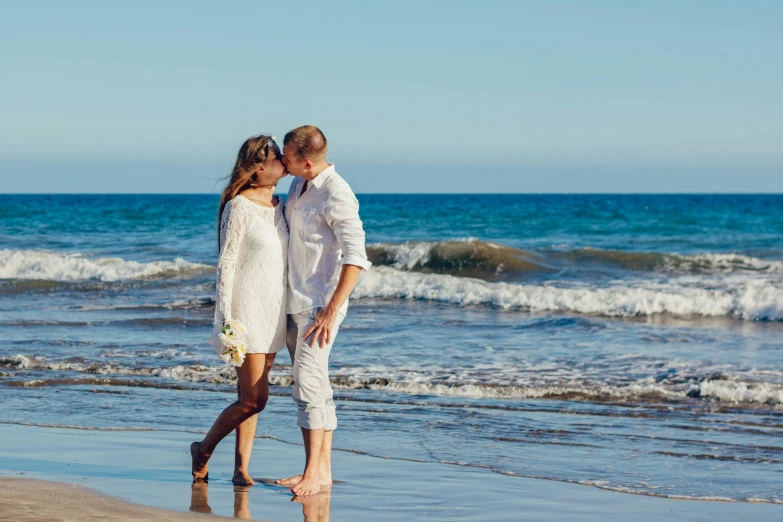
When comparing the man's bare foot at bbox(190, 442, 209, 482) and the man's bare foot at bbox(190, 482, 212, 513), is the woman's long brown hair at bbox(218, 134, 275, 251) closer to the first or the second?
the man's bare foot at bbox(190, 442, 209, 482)

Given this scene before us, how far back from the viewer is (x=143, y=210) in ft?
145

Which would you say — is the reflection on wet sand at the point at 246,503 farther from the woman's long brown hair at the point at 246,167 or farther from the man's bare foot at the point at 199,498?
the woman's long brown hair at the point at 246,167

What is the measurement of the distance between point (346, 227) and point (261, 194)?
1.72ft

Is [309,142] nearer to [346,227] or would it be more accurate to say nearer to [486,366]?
[346,227]

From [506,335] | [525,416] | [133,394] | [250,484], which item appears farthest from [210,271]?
[250,484]

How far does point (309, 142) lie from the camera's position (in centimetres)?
437

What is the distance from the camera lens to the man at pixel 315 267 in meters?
4.31

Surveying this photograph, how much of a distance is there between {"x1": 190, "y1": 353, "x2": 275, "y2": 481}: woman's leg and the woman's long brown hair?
2.51 feet

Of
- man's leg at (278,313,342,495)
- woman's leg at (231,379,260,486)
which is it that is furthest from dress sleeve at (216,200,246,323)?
woman's leg at (231,379,260,486)

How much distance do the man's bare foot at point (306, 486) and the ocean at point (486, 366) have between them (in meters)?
0.86

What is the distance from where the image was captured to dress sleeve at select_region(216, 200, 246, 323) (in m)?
4.35

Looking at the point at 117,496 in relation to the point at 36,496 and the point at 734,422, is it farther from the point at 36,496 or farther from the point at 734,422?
the point at 734,422

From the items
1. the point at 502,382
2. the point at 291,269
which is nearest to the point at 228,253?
the point at 291,269

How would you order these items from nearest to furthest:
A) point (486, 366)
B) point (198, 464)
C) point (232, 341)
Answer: point (232, 341) < point (198, 464) < point (486, 366)
